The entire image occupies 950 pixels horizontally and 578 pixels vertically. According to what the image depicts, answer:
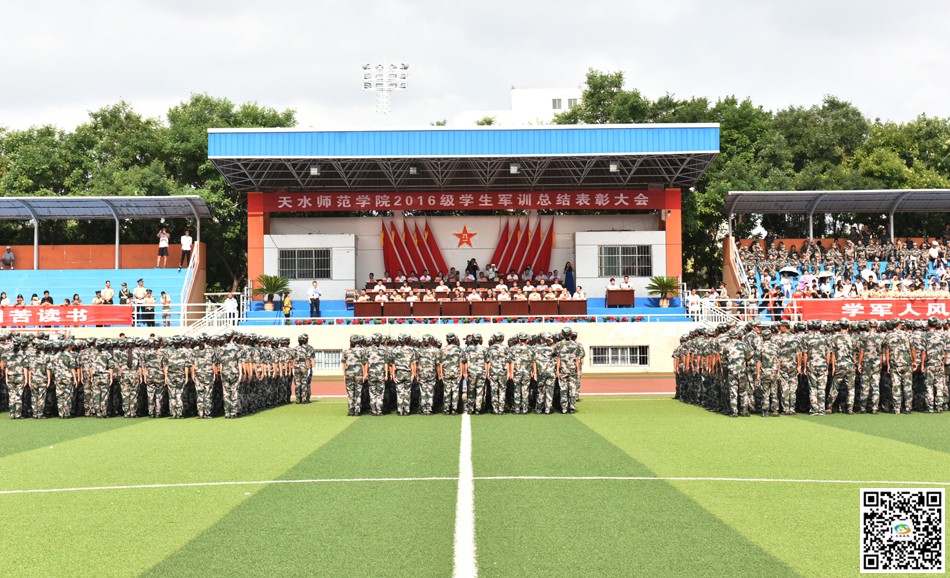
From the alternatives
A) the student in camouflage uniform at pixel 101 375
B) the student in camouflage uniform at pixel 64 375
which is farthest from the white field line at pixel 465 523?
the student in camouflage uniform at pixel 64 375

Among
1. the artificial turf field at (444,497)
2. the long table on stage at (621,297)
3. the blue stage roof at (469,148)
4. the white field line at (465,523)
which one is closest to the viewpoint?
the white field line at (465,523)

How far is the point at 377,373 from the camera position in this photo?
581 inches

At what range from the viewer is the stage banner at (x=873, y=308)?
990 inches

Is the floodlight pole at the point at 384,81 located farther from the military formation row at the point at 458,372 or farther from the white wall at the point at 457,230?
the military formation row at the point at 458,372

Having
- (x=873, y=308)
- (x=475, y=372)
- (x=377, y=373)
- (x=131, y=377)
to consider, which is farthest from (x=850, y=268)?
(x=131, y=377)

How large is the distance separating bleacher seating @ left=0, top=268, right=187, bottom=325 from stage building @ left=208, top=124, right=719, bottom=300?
10.1ft

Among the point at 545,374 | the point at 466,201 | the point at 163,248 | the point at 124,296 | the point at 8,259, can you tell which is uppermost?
the point at 466,201

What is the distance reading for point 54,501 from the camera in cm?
704

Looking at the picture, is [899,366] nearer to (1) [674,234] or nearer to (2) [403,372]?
(2) [403,372]

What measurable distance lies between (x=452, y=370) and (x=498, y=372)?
2.61 feet

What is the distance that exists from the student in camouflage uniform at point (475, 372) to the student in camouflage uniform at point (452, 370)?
15 centimetres

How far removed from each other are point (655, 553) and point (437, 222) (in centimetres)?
2874

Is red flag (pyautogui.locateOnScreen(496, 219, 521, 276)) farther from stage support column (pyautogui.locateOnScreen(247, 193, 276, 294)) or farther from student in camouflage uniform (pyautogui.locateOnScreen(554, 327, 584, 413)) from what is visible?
student in camouflage uniform (pyautogui.locateOnScreen(554, 327, 584, 413))

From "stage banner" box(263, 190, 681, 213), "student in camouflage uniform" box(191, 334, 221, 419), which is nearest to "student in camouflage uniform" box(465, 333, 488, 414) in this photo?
"student in camouflage uniform" box(191, 334, 221, 419)
